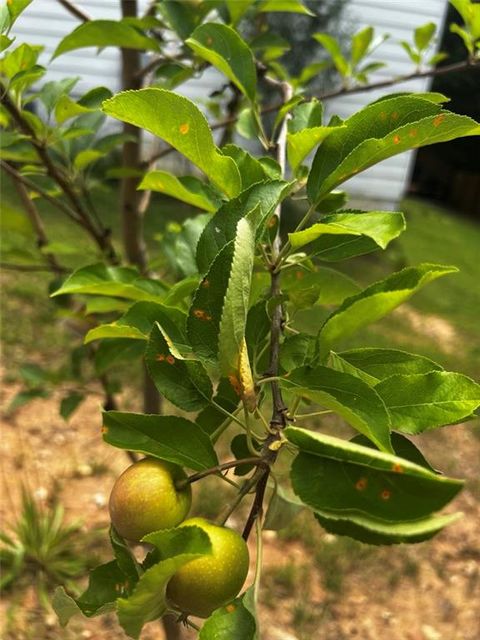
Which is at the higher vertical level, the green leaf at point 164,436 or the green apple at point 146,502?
the green leaf at point 164,436

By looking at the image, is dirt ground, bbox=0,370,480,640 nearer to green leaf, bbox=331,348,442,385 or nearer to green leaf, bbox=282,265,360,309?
green leaf, bbox=282,265,360,309

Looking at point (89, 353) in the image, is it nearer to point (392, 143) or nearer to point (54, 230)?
point (392, 143)

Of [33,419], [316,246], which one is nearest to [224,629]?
[316,246]

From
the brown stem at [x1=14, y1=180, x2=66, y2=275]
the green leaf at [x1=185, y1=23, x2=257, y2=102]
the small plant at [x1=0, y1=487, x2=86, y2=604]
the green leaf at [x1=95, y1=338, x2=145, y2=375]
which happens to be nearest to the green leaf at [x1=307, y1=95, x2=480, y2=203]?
the green leaf at [x1=185, y1=23, x2=257, y2=102]

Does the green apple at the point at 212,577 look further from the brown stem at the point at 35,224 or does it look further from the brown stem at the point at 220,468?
the brown stem at the point at 35,224

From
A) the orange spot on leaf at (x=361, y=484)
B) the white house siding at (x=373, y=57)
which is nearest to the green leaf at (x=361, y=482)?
the orange spot on leaf at (x=361, y=484)

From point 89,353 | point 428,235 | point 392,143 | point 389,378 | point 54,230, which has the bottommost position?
point 428,235

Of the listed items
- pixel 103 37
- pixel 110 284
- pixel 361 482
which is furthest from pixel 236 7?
pixel 361 482
